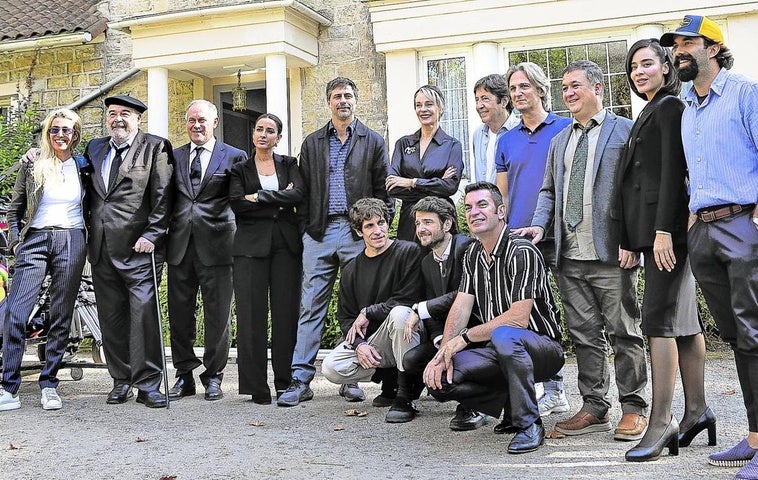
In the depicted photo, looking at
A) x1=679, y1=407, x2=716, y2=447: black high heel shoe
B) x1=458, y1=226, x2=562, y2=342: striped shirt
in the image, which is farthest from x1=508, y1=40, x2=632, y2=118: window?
x1=679, y1=407, x2=716, y2=447: black high heel shoe

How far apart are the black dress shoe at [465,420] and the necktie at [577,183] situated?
1238 mm

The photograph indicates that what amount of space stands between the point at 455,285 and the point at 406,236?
923 millimetres

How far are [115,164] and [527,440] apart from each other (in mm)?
3604

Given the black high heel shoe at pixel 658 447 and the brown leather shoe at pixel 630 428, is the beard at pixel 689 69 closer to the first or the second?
the black high heel shoe at pixel 658 447

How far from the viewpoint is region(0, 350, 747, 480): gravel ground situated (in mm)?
4250

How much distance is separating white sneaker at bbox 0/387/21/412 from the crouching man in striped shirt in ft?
10.2

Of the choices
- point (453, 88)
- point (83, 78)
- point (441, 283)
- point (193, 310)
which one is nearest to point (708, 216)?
point (441, 283)

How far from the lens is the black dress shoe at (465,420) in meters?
5.18

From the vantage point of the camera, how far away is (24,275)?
6.25 meters

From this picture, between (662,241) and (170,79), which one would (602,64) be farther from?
(662,241)

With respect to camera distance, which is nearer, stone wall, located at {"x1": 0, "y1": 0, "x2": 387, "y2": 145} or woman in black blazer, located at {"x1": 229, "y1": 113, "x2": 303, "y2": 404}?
woman in black blazer, located at {"x1": 229, "y1": 113, "x2": 303, "y2": 404}

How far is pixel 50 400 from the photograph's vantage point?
6211 mm

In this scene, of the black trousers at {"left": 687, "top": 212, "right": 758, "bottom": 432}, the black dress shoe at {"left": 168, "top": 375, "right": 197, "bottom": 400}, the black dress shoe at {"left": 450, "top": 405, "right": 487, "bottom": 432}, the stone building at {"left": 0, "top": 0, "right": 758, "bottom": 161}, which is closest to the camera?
the black trousers at {"left": 687, "top": 212, "right": 758, "bottom": 432}

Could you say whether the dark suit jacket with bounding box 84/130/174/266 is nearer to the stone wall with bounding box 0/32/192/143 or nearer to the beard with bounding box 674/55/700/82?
the beard with bounding box 674/55/700/82
